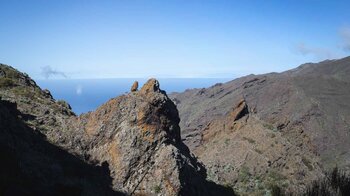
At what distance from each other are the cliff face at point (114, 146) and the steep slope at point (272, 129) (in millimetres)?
4383

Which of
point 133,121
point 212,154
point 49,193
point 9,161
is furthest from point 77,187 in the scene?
point 212,154

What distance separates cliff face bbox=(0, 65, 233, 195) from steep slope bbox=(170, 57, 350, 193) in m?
4.38

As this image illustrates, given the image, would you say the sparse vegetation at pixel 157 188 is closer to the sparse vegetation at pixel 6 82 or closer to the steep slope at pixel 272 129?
the steep slope at pixel 272 129

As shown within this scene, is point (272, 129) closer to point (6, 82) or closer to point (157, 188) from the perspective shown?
point (157, 188)

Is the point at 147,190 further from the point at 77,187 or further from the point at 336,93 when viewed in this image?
the point at 336,93

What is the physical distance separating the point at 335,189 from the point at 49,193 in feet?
32.3

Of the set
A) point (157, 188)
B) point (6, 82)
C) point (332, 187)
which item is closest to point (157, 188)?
point (157, 188)

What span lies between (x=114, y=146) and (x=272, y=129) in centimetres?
1389

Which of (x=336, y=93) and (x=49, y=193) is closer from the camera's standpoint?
(x=49, y=193)

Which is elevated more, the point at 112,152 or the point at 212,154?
the point at 112,152

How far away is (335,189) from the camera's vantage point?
12.8 meters

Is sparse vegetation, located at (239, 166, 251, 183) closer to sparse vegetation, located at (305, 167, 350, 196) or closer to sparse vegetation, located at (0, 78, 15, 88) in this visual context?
sparse vegetation, located at (305, 167, 350, 196)

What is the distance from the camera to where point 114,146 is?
14930 millimetres

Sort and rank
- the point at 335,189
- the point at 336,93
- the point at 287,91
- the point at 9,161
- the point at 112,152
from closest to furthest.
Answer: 1. the point at 9,161
2. the point at 335,189
3. the point at 112,152
4. the point at 336,93
5. the point at 287,91
